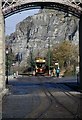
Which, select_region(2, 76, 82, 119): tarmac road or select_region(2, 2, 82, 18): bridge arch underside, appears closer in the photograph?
select_region(2, 76, 82, 119): tarmac road

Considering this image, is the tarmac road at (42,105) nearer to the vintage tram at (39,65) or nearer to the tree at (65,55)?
the vintage tram at (39,65)

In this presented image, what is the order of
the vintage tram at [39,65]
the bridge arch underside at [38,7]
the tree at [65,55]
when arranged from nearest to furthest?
the bridge arch underside at [38,7], the vintage tram at [39,65], the tree at [65,55]

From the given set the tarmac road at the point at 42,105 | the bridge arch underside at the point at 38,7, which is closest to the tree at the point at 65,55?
the bridge arch underside at the point at 38,7

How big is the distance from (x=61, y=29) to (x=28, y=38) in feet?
50.2

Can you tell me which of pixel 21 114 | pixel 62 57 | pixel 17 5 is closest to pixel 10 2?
pixel 17 5

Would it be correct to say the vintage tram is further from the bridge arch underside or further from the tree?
the bridge arch underside

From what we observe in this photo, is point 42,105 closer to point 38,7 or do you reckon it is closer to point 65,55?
point 38,7

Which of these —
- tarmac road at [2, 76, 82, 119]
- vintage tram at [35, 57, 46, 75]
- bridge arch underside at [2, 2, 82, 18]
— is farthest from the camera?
vintage tram at [35, 57, 46, 75]

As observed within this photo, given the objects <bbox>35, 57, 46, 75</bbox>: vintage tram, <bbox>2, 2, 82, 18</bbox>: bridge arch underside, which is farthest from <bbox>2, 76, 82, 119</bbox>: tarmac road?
<bbox>35, 57, 46, 75</bbox>: vintage tram

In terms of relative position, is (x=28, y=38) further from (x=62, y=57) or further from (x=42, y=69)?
(x=42, y=69)

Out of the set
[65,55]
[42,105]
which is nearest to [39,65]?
[65,55]

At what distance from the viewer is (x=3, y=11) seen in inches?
1330

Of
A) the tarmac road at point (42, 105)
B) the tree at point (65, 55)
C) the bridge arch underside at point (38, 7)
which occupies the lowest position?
the tarmac road at point (42, 105)

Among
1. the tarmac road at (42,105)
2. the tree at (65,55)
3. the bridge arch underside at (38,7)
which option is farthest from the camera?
the tree at (65,55)
